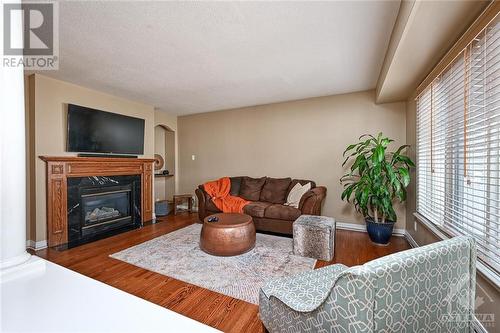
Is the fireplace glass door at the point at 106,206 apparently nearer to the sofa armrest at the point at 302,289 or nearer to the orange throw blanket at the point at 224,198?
the orange throw blanket at the point at 224,198

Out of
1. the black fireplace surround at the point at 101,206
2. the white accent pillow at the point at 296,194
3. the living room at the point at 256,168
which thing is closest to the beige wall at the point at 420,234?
the living room at the point at 256,168

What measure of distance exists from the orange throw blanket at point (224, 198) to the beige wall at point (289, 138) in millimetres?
605

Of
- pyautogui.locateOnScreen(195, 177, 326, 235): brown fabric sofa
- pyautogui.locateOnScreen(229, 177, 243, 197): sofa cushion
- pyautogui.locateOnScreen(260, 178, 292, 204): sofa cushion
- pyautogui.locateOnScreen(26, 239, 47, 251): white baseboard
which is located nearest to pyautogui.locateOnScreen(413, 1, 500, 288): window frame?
pyautogui.locateOnScreen(195, 177, 326, 235): brown fabric sofa

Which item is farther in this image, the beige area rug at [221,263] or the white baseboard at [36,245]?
the white baseboard at [36,245]

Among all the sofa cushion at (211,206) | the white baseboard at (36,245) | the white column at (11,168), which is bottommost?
the white baseboard at (36,245)

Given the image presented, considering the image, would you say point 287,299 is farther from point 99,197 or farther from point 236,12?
point 99,197

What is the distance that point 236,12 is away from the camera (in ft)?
5.70

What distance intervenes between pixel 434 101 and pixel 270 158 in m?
2.73

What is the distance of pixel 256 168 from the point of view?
183 inches

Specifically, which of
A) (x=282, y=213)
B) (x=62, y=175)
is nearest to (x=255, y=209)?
(x=282, y=213)

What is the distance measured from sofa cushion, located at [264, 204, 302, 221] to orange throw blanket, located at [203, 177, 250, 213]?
50 centimetres

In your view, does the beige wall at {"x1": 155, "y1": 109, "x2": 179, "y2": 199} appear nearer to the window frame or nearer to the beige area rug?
the beige area rug

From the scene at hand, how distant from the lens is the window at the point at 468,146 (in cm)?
136

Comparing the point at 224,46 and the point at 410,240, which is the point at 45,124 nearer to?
the point at 224,46
